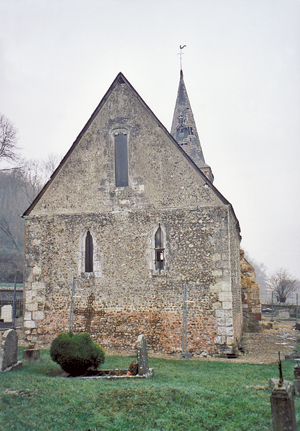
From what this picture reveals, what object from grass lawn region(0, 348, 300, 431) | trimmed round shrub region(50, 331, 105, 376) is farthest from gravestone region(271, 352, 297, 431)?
trimmed round shrub region(50, 331, 105, 376)

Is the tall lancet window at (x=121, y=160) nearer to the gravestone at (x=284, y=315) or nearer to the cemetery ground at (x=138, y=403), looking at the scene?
A: the cemetery ground at (x=138, y=403)

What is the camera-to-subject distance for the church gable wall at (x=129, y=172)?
13.6m

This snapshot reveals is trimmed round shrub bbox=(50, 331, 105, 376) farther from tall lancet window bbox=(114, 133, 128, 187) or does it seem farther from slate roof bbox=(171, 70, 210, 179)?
slate roof bbox=(171, 70, 210, 179)

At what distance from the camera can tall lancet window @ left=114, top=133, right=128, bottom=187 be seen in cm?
1417

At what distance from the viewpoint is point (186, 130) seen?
25156 mm

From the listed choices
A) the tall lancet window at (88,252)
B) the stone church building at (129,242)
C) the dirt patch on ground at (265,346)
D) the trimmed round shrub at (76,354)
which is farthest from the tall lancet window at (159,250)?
the trimmed round shrub at (76,354)

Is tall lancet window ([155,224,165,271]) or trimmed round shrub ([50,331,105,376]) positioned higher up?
tall lancet window ([155,224,165,271])

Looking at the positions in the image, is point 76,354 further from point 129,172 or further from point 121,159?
point 121,159

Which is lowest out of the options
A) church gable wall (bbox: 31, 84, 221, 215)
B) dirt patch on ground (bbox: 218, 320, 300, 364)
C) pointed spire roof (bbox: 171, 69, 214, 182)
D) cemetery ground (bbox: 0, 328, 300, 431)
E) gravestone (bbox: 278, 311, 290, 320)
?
gravestone (bbox: 278, 311, 290, 320)

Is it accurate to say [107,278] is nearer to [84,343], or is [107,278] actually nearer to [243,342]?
[84,343]

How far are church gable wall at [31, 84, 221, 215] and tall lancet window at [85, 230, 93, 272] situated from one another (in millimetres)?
991

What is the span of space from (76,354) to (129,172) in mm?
6921

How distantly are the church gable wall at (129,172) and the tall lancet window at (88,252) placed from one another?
0.99m

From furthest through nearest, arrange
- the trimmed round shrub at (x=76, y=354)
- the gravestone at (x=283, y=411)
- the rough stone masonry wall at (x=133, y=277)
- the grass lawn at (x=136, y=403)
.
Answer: the rough stone masonry wall at (x=133, y=277)
the trimmed round shrub at (x=76, y=354)
the grass lawn at (x=136, y=403)
the gravestone at (x=283, y=411)
